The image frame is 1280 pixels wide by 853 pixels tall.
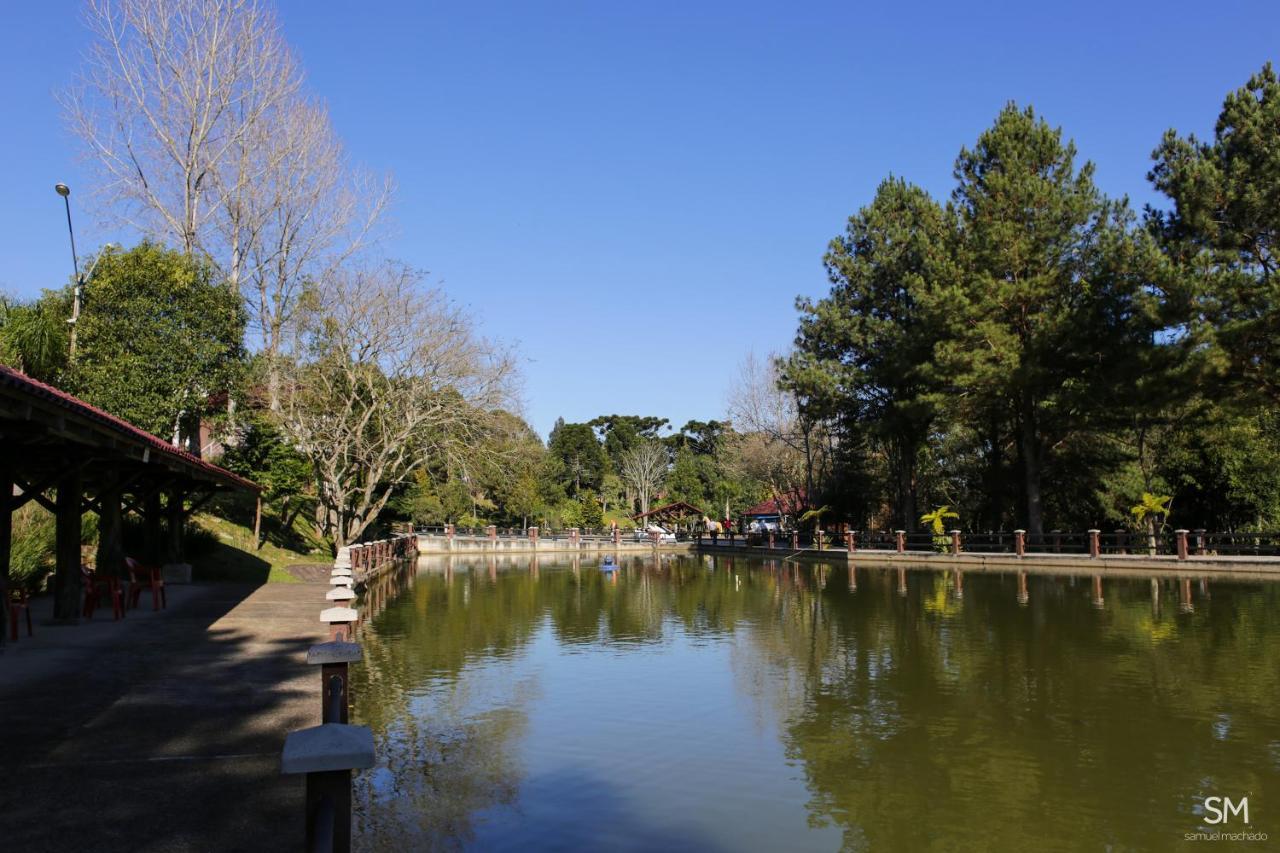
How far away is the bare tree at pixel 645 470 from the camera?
250 feet

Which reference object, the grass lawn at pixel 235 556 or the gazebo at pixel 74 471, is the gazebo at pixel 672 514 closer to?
the grass lawn at pixel 235 556

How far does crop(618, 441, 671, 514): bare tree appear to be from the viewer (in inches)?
3002

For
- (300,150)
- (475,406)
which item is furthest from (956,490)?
(300,150)

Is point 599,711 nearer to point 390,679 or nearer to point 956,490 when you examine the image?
point 390,679

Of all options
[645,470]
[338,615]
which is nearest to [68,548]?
[338,615]

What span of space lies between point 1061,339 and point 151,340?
87.0 ft

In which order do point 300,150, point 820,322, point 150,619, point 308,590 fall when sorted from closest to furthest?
1. point 150,619
2. point 308,590
3. point 300,150
4. point 820,322

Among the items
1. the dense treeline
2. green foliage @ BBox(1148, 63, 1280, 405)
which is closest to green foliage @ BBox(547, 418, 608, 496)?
the dense treeline

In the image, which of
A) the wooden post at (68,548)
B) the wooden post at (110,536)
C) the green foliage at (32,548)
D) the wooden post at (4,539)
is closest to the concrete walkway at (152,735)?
Answer: the wooden post at (4,539)

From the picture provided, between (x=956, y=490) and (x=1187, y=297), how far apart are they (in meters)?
21.2

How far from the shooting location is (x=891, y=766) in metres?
7.88

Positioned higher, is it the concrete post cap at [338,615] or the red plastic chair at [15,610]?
the concrete post cap at [338,615]

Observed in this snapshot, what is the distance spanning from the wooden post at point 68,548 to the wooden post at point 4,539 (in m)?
0.88

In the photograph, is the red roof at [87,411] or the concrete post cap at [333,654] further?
the red roof at [87,411]
